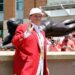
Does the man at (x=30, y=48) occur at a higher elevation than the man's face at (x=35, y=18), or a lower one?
lower

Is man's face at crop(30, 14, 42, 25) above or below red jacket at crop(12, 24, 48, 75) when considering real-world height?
above

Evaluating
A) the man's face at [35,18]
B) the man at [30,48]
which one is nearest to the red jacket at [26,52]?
the man at [30,48]

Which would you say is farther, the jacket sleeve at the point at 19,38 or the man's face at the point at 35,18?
the man's face at the point at 35,18

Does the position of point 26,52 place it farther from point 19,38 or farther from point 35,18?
point 35,18

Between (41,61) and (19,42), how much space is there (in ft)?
1.32

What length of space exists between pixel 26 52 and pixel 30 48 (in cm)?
7

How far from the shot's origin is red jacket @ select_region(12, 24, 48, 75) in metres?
4.79

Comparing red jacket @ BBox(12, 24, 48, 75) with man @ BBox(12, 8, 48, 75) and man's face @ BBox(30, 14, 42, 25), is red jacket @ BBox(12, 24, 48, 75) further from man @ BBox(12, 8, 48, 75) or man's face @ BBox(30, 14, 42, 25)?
man's face @ BBox(30, 14, 42, 25)

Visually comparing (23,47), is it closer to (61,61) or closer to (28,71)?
(28,71)

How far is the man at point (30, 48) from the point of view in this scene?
4801 mm

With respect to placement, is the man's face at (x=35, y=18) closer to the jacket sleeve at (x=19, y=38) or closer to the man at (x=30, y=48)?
the man at (x=30, y=48)

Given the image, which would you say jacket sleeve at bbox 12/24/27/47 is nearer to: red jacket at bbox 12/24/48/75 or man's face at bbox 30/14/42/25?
red jacket at bbox 12/24/48/75

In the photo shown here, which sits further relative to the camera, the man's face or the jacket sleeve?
the man's face

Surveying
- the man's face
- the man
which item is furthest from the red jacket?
the man's face
